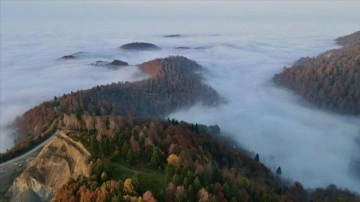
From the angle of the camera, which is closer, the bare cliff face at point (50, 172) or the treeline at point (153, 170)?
the treeline at point (153, 170)

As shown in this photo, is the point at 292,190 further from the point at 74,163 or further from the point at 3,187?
the point at 3,187

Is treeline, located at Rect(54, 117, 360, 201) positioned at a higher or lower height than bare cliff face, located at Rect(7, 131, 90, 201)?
higher

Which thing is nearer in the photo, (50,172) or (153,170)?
(153,170)

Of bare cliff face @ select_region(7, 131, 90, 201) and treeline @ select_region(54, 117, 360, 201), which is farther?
bare cliff face @ select_region(7, 131, 90, 201)

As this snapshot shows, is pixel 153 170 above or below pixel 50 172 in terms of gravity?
above

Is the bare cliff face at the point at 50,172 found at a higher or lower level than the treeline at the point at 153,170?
lower

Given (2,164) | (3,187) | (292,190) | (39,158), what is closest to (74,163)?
(39,158)
